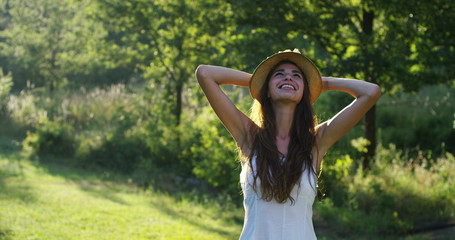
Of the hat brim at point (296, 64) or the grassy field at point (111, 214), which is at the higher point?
the hat brim at point (296, 64)

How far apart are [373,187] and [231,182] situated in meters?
2.90

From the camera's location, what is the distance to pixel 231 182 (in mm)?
10336

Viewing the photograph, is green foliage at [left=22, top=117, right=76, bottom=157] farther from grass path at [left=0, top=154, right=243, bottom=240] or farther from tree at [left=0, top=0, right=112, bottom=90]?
tree at [left=0, top=0, right=112, bottom=90]

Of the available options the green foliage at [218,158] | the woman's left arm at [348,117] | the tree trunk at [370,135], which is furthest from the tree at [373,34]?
the woman's left arm at [348,117]

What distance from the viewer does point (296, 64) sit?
10.3 feet

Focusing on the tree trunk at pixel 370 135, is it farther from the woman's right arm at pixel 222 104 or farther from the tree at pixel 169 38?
the woman's right arm at pixel 222 104

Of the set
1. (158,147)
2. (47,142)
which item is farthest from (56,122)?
(158,147)

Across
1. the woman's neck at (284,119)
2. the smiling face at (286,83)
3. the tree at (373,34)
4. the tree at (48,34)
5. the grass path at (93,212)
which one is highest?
the tree at (48,34)

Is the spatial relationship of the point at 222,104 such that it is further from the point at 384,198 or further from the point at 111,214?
the point at 384,198

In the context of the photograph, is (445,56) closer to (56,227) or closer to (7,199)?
(56,227)

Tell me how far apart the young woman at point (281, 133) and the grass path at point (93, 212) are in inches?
168

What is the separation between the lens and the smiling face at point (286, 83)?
2.99 meters

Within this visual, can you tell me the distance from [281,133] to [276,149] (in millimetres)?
177

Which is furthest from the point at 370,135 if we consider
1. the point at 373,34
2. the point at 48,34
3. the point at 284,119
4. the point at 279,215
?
the point at 48,34
